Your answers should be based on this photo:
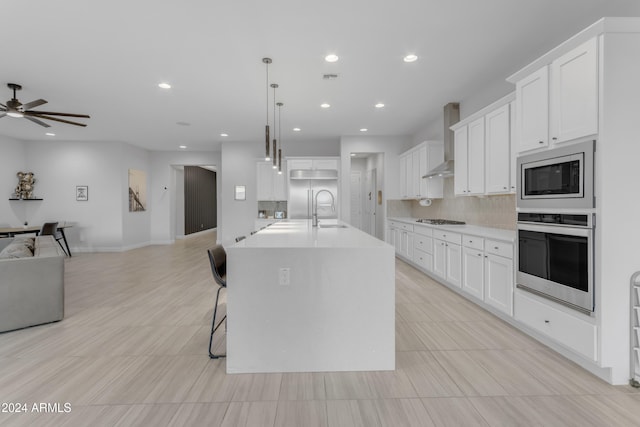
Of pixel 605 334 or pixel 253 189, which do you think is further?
pixel 253 189

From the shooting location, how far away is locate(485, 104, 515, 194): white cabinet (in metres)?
3.48

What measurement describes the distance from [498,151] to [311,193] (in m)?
4.36

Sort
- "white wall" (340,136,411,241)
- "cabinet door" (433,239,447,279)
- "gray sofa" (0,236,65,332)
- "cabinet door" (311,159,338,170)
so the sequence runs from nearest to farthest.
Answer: "gray sofa" (0,236,65,332)
"cabinet door" (433,239,447,279)
"white wall" (340,136,411,241)
"cabinet door" (311,159,338,170)

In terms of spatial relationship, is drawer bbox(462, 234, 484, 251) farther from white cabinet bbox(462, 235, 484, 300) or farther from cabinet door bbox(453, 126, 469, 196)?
cabinet door bbox(453, 126, 469, 196)

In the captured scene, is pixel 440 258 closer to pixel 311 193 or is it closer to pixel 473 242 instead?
pixel 473 242

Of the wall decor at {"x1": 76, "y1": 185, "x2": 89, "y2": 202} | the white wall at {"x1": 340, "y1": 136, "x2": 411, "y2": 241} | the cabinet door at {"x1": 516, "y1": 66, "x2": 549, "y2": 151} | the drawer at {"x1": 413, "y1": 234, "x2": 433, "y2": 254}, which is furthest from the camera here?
the wall decor at {"x1": 76, "y1": 185, "x2": 89, "y2": 202}

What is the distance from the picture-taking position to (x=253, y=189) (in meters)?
8.09

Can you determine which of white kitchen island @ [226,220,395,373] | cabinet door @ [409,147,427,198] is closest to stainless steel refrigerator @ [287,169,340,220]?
cabinet door @ [409,147,427,198]

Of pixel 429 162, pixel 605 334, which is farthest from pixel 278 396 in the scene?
pixel 429 162

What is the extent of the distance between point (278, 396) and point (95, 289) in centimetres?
381

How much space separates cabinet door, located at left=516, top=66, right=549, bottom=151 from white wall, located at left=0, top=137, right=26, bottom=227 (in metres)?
9.97

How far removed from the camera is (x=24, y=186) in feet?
24.7

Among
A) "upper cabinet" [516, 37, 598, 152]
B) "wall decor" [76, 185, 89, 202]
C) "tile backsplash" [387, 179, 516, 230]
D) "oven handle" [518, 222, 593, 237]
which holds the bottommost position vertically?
"oven handle" [518, 222, 593, 237]

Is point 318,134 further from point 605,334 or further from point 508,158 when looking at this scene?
point 605,334
